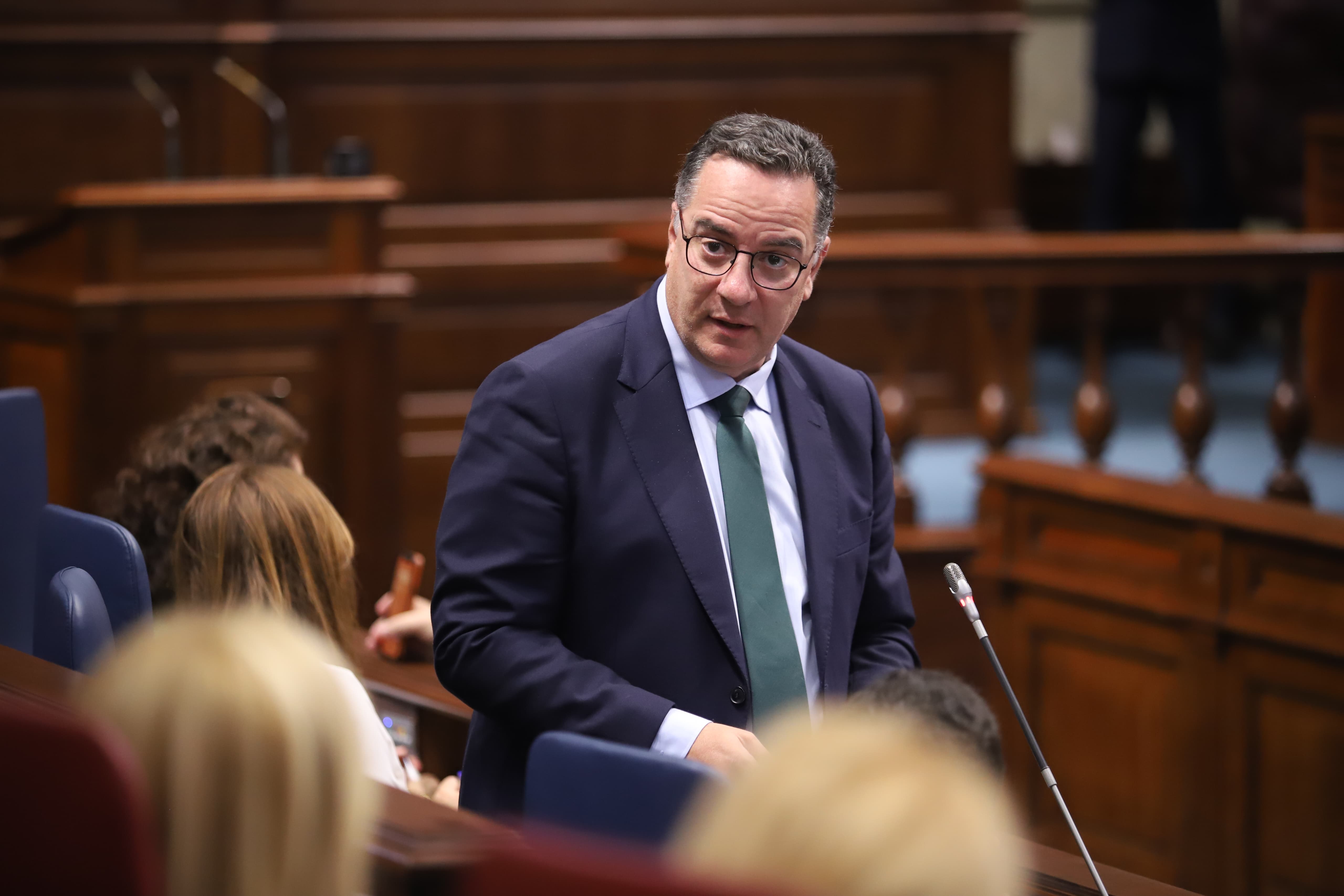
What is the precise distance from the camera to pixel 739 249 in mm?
2029

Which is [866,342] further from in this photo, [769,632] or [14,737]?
[14,737]

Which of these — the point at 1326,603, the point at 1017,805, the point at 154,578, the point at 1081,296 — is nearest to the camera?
the point at 154,578

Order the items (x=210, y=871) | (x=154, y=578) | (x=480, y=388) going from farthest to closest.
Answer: (x=154, y=578) → (x=480, y=388) → (x=210, y=871)

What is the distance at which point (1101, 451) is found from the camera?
4434 mm

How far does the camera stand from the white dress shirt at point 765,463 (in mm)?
2076

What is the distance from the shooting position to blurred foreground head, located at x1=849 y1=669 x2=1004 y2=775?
151 centimetres

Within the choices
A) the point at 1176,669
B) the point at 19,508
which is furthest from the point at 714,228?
the point at 1176,669

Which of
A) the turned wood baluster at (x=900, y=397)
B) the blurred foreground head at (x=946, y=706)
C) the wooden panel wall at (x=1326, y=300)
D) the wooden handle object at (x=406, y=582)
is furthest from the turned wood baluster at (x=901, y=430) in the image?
the blurred foreground head at (x=946, y=706)

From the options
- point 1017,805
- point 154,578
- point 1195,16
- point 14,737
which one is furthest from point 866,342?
point 14,737

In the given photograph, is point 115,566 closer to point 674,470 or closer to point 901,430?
point 674,470

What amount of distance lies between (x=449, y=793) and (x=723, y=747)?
2.11 feet

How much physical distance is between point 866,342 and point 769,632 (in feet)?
14.3

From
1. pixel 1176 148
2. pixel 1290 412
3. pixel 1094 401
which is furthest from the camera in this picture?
pixel 1176 148

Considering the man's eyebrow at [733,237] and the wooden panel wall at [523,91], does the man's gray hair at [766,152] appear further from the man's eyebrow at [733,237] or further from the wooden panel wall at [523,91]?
the wooden panel wall at [523,91]
